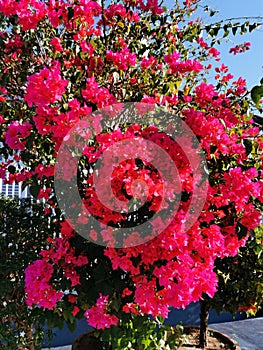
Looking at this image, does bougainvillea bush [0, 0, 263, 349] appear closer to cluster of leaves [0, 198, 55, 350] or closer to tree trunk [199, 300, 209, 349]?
cluster of leaves [0, 198, 55, 350]

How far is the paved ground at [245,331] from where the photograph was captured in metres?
3.38

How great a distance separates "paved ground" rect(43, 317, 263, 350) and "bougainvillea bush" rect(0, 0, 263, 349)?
54.5 inches

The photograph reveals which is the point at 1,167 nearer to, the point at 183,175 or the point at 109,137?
the point at 109,137

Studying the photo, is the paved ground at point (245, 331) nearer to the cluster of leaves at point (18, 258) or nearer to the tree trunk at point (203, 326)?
the tree trunk at point (203, 326)

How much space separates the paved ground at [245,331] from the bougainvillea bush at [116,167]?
138 cm

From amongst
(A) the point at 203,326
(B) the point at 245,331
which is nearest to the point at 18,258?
(A) the point at 203,326

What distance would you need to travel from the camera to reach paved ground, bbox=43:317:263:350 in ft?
11.1

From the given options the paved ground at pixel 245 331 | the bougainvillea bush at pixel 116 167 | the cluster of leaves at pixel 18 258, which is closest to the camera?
the bougainvillea bush at pixel 116 167

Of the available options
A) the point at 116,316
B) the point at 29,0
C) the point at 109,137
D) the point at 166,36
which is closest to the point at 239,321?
the point at 116,316

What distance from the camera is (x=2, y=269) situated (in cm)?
222

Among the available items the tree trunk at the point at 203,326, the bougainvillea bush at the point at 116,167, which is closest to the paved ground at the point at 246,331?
the tree trunk at the point at 203,326

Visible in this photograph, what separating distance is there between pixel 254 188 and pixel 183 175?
303 mm

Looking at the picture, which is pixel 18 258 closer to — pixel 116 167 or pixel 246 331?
pixel 116 167

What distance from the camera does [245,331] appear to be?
369cm
